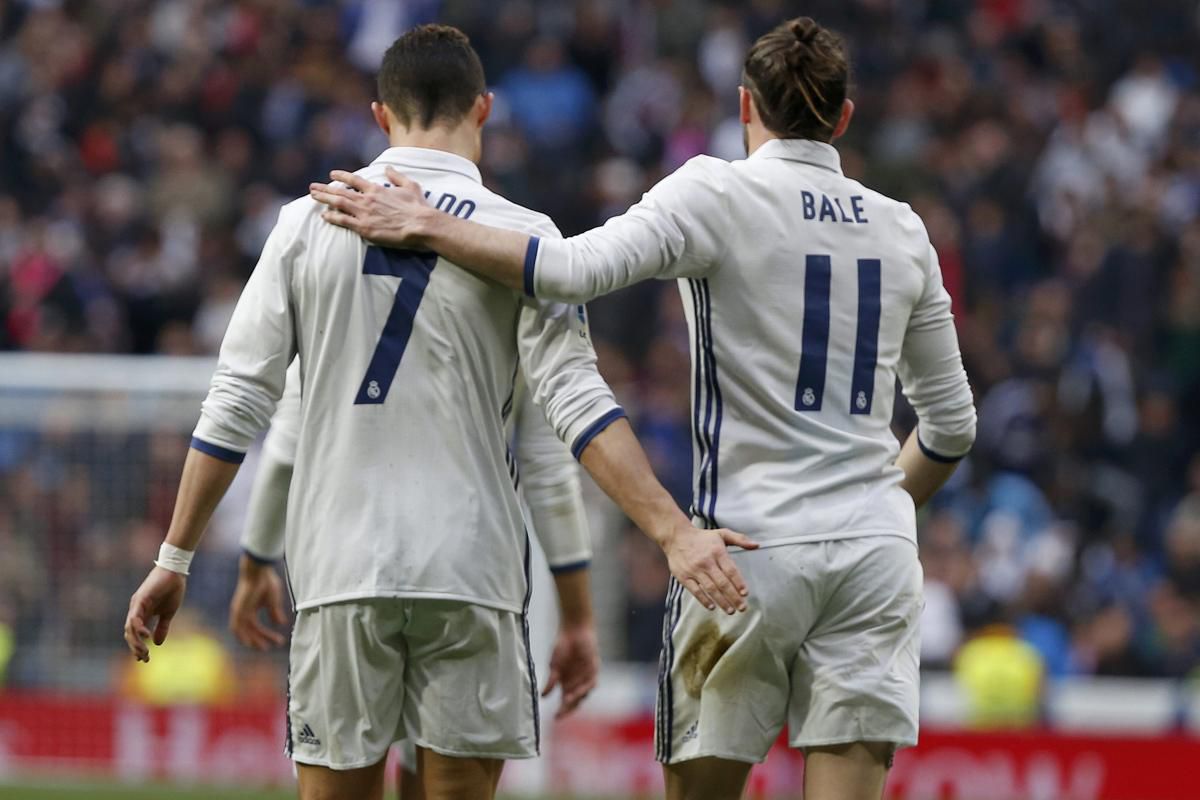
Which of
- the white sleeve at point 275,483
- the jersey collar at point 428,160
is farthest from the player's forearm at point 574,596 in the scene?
the jersey collar at point 428,160

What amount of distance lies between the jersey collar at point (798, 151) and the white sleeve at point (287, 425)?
4.40 feet

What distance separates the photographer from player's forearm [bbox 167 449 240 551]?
4.75 m

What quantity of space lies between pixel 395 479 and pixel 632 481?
1.81 ft

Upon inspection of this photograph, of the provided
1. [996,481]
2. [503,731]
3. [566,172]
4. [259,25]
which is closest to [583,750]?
[996,481]

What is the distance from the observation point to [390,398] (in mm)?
4746

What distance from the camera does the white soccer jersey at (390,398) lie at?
4.73 meters

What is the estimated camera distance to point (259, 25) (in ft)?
59.2

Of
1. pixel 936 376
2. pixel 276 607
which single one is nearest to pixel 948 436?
pixel 936 376

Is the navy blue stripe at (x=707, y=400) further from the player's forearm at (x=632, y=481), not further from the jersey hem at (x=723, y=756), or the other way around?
the jersey hem at (x=723, y=756)

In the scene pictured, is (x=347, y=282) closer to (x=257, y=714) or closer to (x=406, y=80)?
(x=406, y=80)

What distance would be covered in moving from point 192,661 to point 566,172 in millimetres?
5156

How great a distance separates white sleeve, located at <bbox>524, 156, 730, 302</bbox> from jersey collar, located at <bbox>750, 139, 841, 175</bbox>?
18cm

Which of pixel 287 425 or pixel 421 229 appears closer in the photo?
pixel 421 229

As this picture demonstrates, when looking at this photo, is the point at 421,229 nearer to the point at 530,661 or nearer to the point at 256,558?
the point at 530,661
